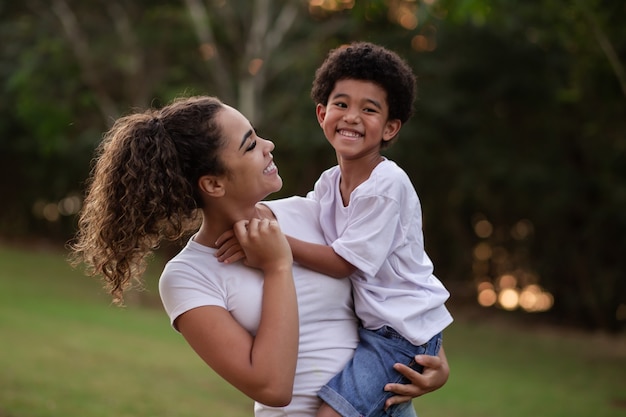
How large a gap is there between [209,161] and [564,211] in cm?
1709

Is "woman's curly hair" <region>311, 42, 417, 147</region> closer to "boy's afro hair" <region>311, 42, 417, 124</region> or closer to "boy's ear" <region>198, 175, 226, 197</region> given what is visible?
"boy's afro hair" <region>311, 42, 417, 124</region>

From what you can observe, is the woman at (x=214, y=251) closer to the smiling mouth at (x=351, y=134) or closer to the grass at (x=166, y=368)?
the smiling mouth at (x=351, y=134)

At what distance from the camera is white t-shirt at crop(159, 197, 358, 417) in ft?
8.10

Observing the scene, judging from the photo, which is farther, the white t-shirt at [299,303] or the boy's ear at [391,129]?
the boy's ear at [391,129]

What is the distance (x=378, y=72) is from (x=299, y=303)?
811 mm

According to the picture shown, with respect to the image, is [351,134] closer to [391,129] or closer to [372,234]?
[391,129]

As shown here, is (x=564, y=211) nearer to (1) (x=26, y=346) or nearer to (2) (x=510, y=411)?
(2) (x=510, y=411)

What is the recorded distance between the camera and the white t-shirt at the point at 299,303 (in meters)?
2.47

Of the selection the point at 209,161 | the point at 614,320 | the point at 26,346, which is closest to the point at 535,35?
the point at 614,320

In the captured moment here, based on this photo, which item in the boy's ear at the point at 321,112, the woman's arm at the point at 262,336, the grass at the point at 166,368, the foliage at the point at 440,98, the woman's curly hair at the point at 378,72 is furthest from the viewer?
the foliage at the point at 440,98

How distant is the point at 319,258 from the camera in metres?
2.59

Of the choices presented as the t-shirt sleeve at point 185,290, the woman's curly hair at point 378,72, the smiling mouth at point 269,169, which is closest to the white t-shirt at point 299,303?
the t-shirt sleeve at point 185,290

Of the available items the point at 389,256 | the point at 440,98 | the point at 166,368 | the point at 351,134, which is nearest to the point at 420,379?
the point at 389,256

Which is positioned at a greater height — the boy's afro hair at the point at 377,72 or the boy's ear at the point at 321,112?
the boy's afro hair at the point at 377,72
